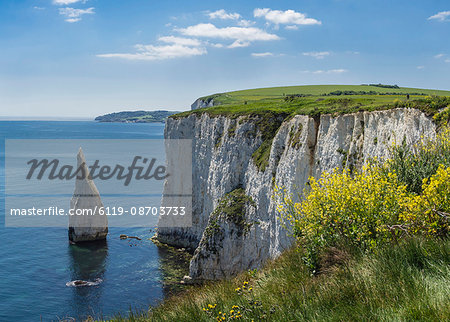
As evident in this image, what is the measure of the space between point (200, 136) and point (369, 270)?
45883mm

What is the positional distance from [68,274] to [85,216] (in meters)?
12.2

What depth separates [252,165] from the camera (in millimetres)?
41312

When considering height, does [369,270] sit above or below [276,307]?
above

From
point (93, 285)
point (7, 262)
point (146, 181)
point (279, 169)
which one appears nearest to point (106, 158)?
point (146, 181)

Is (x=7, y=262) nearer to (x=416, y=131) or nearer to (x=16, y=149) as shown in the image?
(x=416, y=131)

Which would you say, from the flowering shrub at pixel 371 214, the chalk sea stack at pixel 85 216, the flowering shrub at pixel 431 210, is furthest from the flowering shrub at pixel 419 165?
the chalk sea stack at pixel 85 216

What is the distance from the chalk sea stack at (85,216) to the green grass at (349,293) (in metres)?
45.7

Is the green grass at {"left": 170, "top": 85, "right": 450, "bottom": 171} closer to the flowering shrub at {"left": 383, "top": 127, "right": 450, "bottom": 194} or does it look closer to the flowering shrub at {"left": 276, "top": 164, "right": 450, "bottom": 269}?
the flowering shrub at {"left": 383, "top": 127, "right": 450, "bottom": 194}

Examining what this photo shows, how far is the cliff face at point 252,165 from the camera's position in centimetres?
2594

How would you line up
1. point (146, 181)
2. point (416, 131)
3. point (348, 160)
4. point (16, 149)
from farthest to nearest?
point (16, 149)
point (146, 181)
point (348, 160)
point (416, 131)

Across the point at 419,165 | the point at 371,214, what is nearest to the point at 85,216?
the point at 419,165

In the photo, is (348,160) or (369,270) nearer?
(369,270)

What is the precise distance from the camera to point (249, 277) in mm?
13172

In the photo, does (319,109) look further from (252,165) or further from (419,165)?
(419,165)
